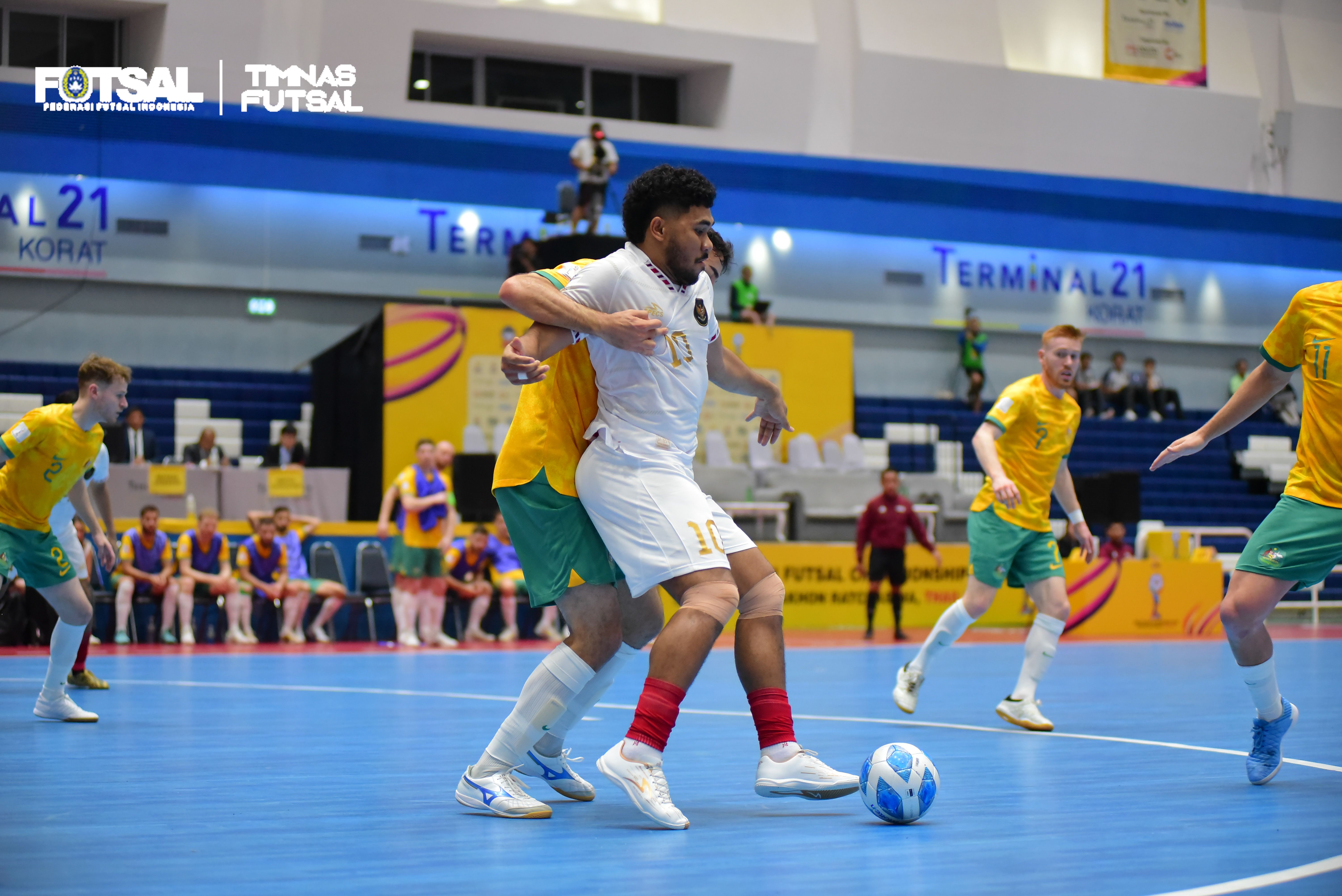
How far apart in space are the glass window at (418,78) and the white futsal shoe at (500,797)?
68.4 feet

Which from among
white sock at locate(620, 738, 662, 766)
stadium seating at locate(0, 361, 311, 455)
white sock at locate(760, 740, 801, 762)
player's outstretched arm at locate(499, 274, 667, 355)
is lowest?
white sock at locate(760, 740, 801, 762)

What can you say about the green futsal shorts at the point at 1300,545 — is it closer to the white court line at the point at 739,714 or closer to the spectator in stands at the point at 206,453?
the white court line at the point at 739,714

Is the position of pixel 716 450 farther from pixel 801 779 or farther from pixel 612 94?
pixel 801 779

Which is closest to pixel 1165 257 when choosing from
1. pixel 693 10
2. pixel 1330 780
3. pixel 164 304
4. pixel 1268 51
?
pixel 1268 51

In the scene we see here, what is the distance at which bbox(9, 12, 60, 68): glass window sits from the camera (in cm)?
2097

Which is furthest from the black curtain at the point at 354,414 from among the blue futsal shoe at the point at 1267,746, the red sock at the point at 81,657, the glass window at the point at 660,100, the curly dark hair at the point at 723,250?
the blue futsal shoe at the point at 1267,746

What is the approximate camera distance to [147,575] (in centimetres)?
1380

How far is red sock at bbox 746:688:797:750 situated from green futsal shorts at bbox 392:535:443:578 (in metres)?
10.2

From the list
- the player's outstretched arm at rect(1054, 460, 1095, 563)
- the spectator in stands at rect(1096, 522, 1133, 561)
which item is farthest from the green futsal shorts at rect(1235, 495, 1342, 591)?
the spectator in stands at rect(1096, 522, 1133, 561)

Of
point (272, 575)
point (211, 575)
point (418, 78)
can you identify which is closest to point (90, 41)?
point (418, 78)

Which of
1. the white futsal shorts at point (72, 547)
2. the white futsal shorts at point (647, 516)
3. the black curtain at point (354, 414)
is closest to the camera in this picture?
the white futsal shorts at point (647, 516)

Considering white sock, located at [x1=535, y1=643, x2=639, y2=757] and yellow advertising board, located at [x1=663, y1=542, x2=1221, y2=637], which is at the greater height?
white sock, located at [x1=535, y1=643, x2=639, y2=757]

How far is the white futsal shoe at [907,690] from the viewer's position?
734 centimetres

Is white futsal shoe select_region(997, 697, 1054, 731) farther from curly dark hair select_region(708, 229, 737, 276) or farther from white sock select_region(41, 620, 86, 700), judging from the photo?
white sock select_region(41, 620, 86, 700)
